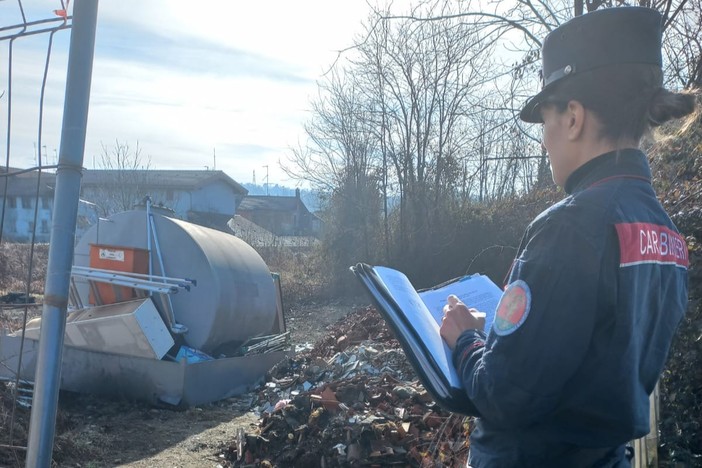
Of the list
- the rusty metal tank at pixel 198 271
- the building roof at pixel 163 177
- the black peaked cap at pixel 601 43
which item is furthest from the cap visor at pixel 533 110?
the building roof at pixel 163 177

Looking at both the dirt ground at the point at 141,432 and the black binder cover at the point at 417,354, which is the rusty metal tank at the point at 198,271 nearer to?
the dirt ground at the point at 141,432

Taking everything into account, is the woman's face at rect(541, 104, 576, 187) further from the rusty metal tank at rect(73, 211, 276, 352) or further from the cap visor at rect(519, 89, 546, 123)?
the rusty metal tank at rect(73, 211, 276, 352)

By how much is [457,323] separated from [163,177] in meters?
49.6

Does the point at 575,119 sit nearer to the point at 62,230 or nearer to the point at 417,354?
the point at 417,354

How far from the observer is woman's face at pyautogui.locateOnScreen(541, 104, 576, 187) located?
177cm

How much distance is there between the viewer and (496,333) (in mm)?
1608

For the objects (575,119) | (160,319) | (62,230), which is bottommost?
(160,319)

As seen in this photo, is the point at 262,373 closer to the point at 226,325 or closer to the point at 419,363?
the point at 226,325

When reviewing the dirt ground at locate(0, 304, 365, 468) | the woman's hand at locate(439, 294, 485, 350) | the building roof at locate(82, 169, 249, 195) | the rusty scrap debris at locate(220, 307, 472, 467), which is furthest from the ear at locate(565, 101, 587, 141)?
the building roof at locate(82, 169, 249, 195)

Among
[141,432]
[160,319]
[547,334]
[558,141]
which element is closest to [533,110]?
[558,141]

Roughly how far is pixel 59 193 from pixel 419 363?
1301 mm

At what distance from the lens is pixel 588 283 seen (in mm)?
1537

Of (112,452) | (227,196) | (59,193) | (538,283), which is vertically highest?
(227,196)

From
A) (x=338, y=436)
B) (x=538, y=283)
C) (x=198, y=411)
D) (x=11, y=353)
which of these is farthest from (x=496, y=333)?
(x=11, y=353)
